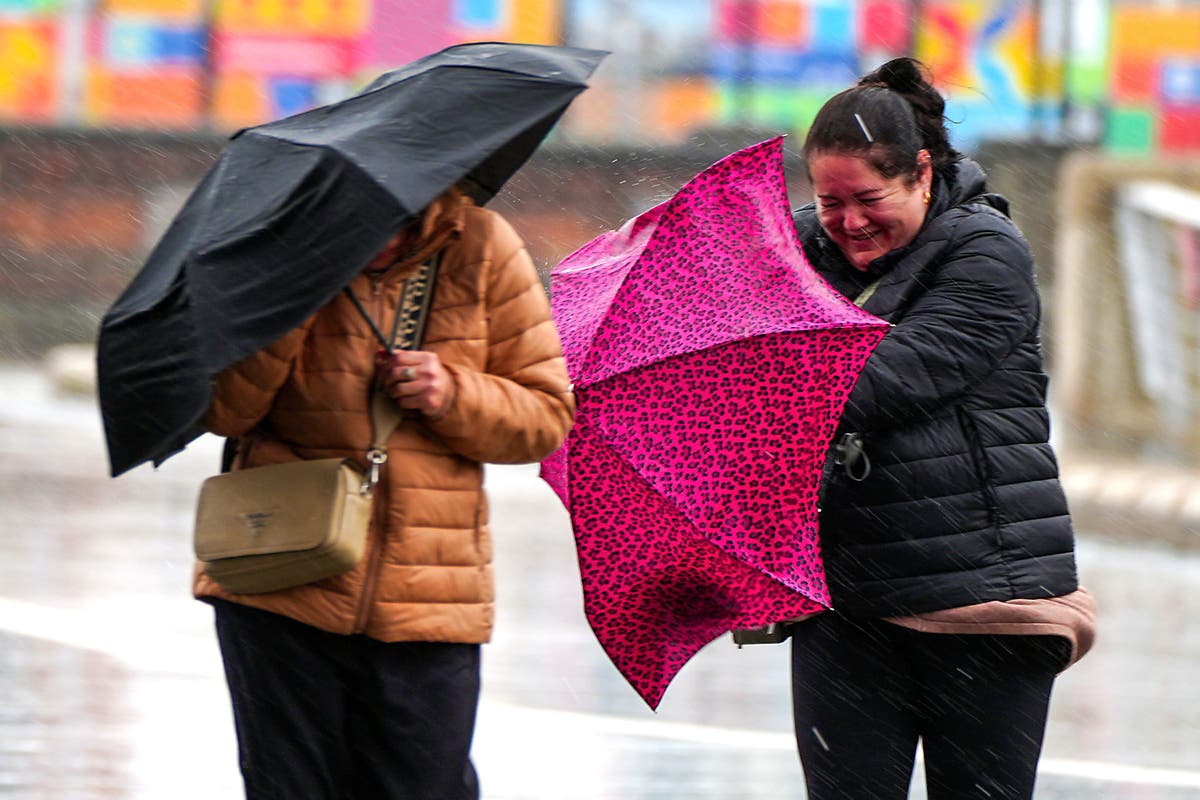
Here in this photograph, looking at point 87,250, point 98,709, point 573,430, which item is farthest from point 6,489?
point 87,250

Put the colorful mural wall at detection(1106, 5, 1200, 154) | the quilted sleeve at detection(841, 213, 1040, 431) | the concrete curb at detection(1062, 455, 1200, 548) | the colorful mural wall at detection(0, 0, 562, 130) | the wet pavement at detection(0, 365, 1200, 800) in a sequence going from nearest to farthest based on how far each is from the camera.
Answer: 1. the quilted sleeve at detection(841, 213, 1040, 431)
2. the wet pavement at detection(0, 365, 1200, 800)
3. the concrete curb at detection(1062, 455, 1200, 548)
4. the colorful mural wall at detection(0, 0, 562, 130)
5. the colorful mural wall at detection(1106, 5, 1200, 154)

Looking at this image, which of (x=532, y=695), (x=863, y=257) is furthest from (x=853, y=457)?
(x=532, y=695)

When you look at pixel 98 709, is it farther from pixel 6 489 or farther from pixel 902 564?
pixel 6 489

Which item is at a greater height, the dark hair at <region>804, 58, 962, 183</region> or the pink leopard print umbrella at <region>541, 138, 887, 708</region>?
the dark hair at <region>804, 58, 962, 183</region>

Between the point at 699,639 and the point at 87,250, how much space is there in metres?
26.2

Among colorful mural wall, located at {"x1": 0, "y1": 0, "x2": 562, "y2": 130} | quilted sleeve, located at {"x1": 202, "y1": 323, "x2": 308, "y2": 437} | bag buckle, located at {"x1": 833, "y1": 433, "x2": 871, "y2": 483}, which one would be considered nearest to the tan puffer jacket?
quilted sleeve, located at {"x1": 202, "y1": 323, "x2": 308, "y2": 437}

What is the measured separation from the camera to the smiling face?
389 centimetres

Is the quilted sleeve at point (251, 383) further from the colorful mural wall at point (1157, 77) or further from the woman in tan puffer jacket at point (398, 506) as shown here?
the colorful mural wall at point (1157, 77)

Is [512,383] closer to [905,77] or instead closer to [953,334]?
[953,334]

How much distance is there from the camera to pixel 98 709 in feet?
24.7

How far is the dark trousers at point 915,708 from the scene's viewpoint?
3967 mm

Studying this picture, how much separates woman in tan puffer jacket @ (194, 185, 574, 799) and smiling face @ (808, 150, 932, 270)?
571 millimetres

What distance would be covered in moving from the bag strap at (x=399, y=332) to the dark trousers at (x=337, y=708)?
1.12 ft

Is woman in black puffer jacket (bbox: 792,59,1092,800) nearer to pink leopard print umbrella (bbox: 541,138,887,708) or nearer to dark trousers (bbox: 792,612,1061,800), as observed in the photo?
dark trousers (bbox: 792,612,1061,800)
